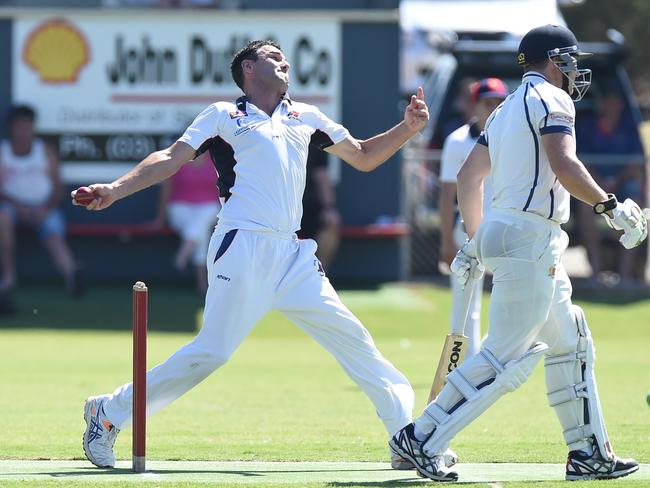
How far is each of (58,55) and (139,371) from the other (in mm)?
11315

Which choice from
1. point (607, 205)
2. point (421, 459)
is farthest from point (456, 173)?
point (421, 459)

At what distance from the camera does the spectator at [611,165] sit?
1786 centimetres

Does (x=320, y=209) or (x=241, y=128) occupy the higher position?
(x=241, y=128)

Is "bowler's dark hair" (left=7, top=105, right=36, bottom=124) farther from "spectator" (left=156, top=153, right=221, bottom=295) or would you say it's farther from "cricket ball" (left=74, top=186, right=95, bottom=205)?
"cricket ball" (left=74, top=186, right=95, bottom=205)

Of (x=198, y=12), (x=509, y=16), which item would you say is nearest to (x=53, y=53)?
(x=198, y=12)

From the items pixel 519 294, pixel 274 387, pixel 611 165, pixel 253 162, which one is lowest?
pixel 274 387

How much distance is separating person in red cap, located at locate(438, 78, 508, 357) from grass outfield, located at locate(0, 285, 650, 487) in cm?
70

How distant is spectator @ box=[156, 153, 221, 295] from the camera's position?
1689cm

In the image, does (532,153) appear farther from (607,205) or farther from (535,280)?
(535,280)

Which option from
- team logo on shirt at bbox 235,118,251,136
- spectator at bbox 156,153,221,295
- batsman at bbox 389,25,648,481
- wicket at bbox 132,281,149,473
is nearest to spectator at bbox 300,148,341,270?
spectator at bbox 156,153,221,295

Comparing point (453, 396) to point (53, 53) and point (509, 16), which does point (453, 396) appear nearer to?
point (53, 53)

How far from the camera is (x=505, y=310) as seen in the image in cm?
691

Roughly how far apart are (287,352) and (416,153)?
4.80 m

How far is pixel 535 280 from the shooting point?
687cm
